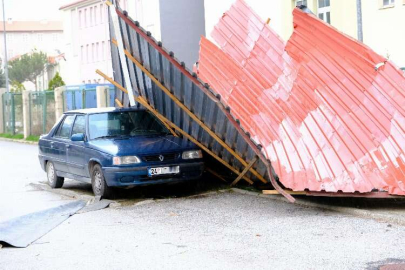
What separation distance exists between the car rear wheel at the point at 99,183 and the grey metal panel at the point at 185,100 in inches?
72.1

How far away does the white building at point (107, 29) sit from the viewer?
61625 millimetres

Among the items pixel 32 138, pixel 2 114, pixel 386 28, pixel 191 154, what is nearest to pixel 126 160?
pixel 191 154

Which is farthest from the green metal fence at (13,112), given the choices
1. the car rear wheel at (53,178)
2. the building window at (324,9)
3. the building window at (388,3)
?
the car rear wheel at (53,178)

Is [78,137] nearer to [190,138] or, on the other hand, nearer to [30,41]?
[190,138]

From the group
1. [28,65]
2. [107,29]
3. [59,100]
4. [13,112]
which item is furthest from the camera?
[28,65]

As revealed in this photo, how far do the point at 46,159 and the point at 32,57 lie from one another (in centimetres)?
11237

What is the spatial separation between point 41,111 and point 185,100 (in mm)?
25183

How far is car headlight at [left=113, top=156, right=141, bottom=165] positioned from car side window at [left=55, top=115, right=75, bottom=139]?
2.35 meters

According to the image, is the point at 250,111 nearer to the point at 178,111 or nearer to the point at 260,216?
the point at 178,111

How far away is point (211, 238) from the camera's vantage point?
990 centimetres

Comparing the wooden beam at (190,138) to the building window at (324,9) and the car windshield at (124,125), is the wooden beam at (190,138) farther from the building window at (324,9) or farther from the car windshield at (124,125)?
the building window at (324,9)

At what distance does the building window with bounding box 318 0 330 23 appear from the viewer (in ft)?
114

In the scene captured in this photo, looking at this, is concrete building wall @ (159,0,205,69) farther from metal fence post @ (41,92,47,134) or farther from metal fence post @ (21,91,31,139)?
metal fence post @ (41,92,47,134)

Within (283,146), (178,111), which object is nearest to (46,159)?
(178,111)
